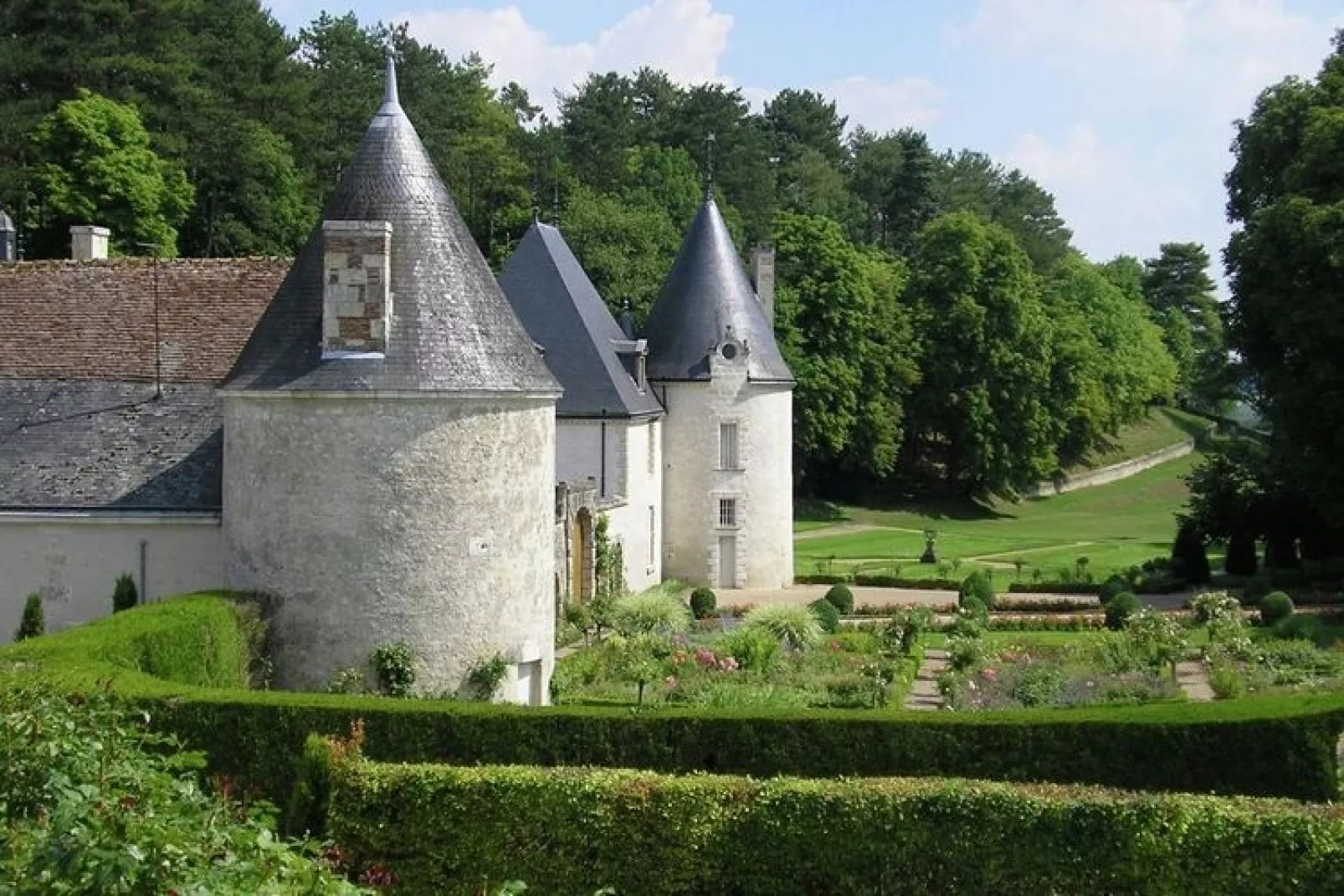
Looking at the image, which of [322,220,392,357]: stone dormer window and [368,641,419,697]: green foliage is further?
[322,220,392,357]: stone dormer window

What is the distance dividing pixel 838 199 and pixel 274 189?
39.2m

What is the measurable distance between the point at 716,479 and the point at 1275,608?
1337cm

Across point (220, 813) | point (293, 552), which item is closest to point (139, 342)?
point (293, 552)

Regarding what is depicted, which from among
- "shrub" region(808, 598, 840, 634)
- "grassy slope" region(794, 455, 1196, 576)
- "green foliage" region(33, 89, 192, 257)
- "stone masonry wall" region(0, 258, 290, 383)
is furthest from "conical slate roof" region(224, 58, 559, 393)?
"green foliage" region(33, 89, 192, 257)

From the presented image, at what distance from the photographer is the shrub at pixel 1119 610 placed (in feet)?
98.3

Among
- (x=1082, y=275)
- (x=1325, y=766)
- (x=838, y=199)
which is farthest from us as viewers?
(x=838, y=199)

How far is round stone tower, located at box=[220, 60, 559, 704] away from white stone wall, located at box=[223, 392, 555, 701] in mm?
20

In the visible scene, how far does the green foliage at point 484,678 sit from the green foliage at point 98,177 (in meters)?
28.3

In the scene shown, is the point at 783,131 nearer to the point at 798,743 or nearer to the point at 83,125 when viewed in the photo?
the point at 83,125

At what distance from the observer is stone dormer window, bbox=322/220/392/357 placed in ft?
60.1

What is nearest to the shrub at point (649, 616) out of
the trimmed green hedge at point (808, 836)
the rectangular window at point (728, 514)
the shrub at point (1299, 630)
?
the rectangular window at point (728, 514)

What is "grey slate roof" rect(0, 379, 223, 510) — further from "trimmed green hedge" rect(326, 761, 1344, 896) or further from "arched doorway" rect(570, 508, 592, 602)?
"arched doorway" rect(570, 508, 592, 602)

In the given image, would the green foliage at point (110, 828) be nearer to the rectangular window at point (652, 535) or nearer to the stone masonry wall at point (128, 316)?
the stone masonry wall at point (128, 316)

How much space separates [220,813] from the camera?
8.45 metres
